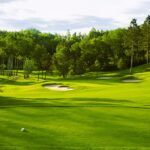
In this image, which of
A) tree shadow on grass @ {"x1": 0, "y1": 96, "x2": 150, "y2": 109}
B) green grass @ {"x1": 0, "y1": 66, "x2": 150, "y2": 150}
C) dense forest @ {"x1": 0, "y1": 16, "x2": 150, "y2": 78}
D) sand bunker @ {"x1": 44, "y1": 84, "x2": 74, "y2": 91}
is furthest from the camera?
dense forest @ {"x1": 0, "y1": 16, "x2": 150, "y2": 78}

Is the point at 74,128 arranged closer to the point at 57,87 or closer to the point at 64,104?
the point at 64,104

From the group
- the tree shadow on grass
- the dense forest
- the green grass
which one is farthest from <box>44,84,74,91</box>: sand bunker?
the dense forest

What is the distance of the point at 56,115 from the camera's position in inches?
1030

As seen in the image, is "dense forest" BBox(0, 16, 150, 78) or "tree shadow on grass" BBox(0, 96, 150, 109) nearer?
"tree shadow on grass" BBox(0, 96, 150, 109)

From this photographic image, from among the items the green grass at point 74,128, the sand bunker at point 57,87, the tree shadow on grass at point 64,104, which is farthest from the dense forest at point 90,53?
the green grass at point 74,128

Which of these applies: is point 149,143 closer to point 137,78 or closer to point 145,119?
point 145,119

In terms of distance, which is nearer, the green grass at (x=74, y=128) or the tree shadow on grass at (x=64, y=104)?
the green grass at (x=74, y=128)

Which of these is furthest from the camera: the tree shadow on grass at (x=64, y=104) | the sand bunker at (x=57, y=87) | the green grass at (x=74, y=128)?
the sand bunker at (x=57, y=87)

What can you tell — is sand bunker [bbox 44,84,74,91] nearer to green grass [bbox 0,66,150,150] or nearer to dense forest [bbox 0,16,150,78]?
green grass [bbox 0,66,150,150]

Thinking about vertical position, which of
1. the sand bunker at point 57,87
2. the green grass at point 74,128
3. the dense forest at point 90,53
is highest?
the dense forest at point 90,53

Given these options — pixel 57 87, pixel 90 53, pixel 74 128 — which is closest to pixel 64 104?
pixel 74 128

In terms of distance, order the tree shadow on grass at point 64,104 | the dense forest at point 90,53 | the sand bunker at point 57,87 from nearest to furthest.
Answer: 1. the tree shadow on grass at point 64,104
2. the sand bunker at point 57,87
3. the dense forest at point 90,53

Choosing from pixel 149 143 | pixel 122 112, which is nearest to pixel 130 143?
pixel 149 143

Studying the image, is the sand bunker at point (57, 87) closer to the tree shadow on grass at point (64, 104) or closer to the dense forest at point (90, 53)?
the tree shadow on grass at point (64, 104)
